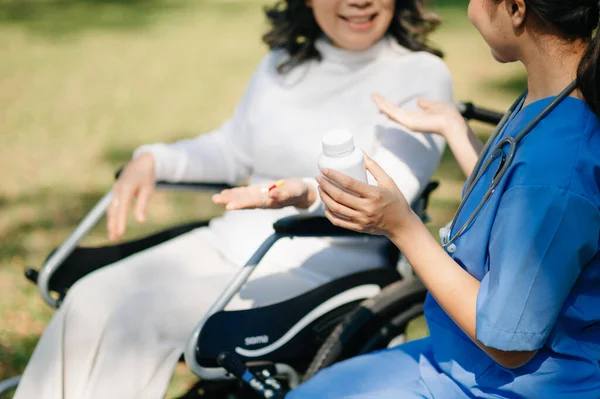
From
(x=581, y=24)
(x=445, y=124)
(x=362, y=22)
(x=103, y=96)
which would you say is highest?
(x=581, y=24)

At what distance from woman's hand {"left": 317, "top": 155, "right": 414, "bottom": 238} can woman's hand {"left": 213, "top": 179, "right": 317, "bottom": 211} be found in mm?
431

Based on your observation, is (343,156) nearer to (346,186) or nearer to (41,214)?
(346,186)

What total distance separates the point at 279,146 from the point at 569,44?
1186 mm

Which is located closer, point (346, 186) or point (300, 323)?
point (346, 186)

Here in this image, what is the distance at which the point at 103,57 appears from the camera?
7.87 metres

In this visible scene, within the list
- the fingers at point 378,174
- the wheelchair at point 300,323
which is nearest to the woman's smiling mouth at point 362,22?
the wheelchair at point 300,323

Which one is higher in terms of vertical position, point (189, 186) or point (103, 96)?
point (189, 186)

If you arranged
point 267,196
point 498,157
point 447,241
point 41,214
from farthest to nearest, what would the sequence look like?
point 41,214, point 267,196, point 447,241, point 498,157

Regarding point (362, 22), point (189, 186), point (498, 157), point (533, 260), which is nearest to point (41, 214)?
point (189, 186)

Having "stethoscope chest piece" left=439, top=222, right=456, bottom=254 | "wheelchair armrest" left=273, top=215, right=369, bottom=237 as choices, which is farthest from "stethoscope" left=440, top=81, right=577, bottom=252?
"wheelchair armrest" left=273, top=215, right=369, bottom=237

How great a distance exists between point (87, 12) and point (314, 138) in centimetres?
808

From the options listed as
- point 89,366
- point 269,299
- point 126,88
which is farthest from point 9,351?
point 126,88

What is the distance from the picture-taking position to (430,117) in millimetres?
2273

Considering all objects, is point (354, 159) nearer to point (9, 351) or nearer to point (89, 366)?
point (89, 366)
